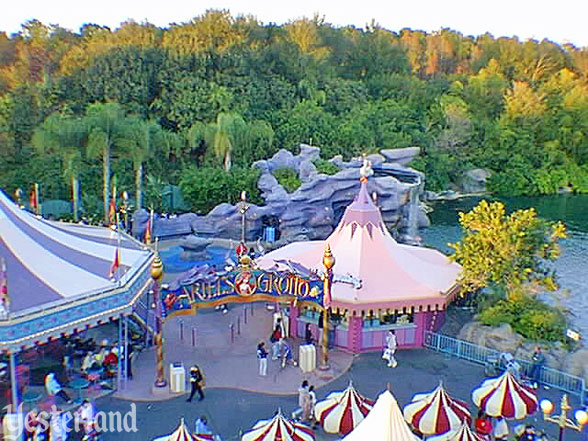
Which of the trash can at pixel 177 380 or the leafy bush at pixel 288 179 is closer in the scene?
the trash can at pixel 177 380

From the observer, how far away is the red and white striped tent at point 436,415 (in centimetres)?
1425

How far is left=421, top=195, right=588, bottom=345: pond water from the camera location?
28844mm

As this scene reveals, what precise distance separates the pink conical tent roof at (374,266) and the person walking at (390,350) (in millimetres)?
981

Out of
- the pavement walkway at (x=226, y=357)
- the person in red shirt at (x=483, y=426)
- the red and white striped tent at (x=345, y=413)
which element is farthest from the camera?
the pavement walkway at (x=226, y=357)

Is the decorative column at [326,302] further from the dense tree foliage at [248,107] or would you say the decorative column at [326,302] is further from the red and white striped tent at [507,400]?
the dense tree foliage at [248,107]

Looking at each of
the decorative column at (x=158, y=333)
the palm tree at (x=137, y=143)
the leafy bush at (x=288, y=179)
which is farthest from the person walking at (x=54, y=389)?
the leafy bush at (x=288, y=179)

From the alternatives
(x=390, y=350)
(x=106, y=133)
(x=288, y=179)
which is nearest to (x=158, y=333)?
(x=390, y=350)

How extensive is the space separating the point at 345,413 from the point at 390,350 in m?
5.15

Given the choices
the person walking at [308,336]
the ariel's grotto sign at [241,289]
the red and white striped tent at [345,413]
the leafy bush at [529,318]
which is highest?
the ariel's grotto sign at [241,289]

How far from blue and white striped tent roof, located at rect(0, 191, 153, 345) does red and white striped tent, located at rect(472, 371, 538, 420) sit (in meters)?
9.39

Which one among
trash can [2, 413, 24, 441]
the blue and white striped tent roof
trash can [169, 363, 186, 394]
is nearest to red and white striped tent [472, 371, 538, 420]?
trash can [169, 363, 186, 394]

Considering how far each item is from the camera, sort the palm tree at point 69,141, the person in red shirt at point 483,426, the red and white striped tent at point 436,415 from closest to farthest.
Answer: the red and white striped tent at point 436,415, the person in red shirt at point 483,426, the palm tree at point 69,141

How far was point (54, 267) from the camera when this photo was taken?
55.6 ft

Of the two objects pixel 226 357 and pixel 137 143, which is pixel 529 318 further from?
pixel 137 143
